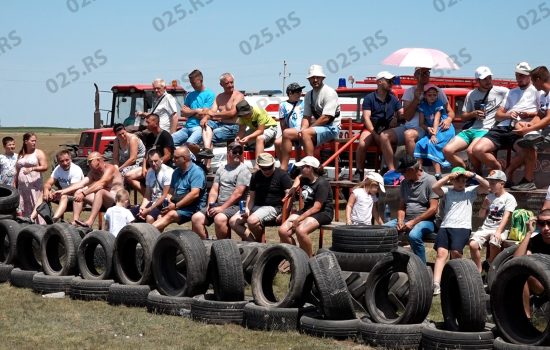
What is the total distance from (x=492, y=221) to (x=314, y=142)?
3142 millimetres

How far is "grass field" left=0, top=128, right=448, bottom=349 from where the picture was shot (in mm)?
8414

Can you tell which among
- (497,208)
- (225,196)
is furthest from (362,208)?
(225,196)

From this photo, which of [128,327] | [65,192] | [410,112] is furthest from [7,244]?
[410,112]

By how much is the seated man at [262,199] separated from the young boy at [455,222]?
90.4 inches

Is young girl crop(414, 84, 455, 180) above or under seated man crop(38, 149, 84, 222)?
above

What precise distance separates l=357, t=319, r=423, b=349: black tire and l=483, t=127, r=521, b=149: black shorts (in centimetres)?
410

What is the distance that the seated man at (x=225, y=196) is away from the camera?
40.7 feet

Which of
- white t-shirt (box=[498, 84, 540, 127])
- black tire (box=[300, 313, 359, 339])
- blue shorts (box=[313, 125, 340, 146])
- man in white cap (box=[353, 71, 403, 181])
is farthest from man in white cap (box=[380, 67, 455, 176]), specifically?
black tire (box=[300, 313, 359, 339])

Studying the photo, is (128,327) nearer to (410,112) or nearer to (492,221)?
(492,221)

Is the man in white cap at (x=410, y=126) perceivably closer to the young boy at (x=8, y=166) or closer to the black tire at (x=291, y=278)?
the black tire at (x=291, y=278)

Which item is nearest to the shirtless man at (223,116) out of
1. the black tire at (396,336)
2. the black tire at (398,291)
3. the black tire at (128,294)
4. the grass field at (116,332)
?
the black tire at (128,294)

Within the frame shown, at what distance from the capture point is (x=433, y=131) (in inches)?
481

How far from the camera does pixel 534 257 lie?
7539 millimetres

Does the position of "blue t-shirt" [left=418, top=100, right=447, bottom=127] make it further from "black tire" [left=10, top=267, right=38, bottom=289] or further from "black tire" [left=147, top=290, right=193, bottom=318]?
"black tire" [left=10, top=267, right=38, bottom=289]
